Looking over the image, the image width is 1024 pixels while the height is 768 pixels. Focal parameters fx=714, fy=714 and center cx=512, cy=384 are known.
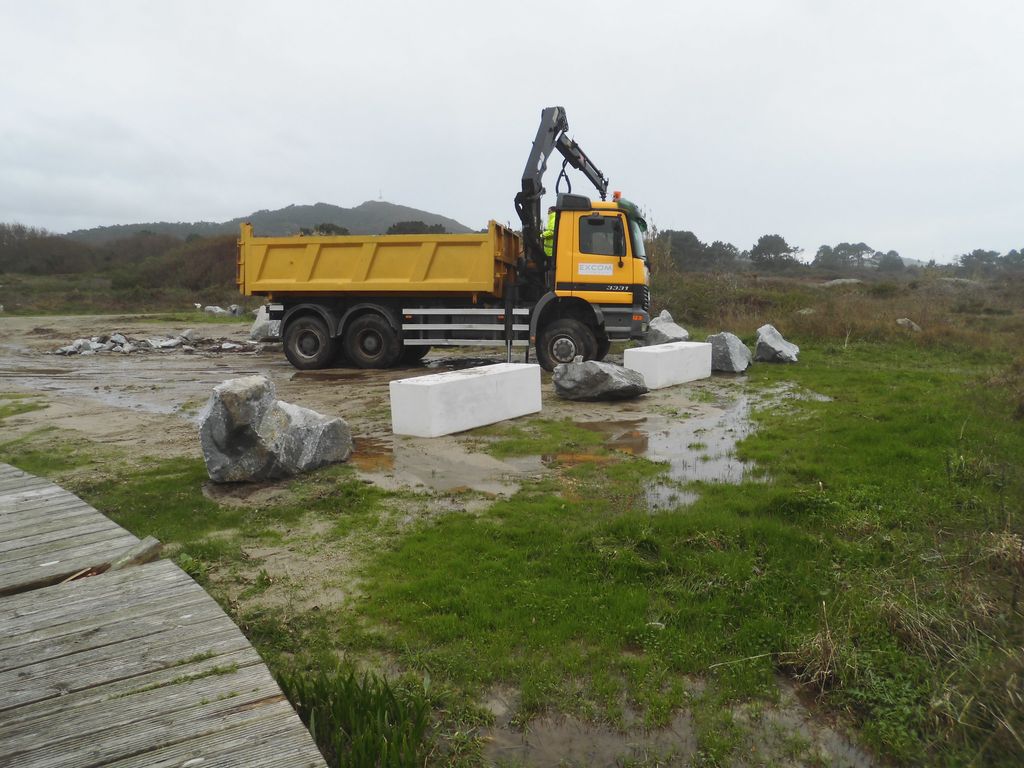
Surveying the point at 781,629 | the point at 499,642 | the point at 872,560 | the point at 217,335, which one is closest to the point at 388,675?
the point at 499,642

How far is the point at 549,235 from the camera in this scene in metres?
12.8

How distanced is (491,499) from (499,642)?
212cm

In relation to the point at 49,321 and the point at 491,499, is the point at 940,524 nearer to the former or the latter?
the point at 491,499

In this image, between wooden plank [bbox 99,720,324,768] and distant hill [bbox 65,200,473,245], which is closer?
wooden plank [bbox 99,720,324,768]

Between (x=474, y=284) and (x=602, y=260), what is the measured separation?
90.9 inches

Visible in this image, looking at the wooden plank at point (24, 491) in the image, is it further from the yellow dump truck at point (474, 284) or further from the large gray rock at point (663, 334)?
the large gray rock at point (663, 334)

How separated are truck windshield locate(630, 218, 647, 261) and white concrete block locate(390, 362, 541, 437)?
4.45 meters

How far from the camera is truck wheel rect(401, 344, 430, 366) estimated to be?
45.2ft

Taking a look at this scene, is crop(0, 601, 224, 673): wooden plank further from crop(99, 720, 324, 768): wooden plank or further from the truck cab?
the truck cab

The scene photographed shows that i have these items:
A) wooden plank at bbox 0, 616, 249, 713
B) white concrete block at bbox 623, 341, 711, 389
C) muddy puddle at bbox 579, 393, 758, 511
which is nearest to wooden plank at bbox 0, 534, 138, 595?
wooden plank at bbox 0, 616, 249, 713

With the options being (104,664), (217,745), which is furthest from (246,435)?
(217,745)

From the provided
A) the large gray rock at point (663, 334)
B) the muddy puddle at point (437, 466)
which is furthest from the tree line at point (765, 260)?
the muddy puddle at point (437, 466)

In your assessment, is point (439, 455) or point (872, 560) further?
point (439, 455)

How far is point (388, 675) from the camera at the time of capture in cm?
295
